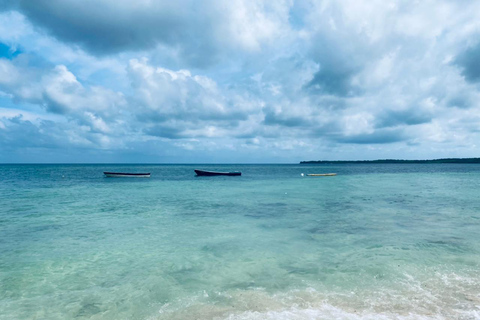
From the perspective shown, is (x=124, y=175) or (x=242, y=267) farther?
(x=124, y=175)

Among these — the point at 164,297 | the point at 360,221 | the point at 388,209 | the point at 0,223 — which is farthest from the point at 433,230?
the point at 0,223

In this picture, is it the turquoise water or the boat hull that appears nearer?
the turquoise water

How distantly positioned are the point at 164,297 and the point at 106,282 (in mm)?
2302

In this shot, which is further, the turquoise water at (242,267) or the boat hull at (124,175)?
the boat hull at (124,175)

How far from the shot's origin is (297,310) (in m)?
6.96

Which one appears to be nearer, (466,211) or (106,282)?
(106,282)

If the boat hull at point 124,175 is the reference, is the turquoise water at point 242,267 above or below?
below

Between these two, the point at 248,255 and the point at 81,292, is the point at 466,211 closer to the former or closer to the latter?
the point at 248,255

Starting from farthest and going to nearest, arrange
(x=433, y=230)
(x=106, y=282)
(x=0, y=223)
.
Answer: (x=0, y=223) → (x=433, y=230) → (x=106, y=282)

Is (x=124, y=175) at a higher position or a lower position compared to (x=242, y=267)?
higher

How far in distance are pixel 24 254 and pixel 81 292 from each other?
5366mm

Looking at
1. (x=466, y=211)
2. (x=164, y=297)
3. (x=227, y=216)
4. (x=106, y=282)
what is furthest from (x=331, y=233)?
(x=466, y=211)

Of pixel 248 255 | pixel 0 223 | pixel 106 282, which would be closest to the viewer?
pixel 106 282

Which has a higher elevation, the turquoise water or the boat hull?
the boat hull
